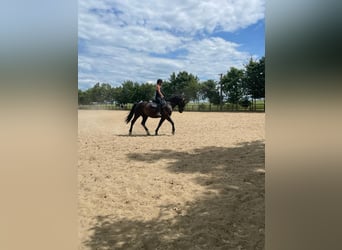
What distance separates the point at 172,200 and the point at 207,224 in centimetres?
85

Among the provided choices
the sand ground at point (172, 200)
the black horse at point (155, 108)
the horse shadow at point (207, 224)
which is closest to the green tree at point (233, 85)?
the black horse at point (155, 108)

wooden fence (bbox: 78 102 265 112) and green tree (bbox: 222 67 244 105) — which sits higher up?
green tree (bbox: 222 67 244 105)

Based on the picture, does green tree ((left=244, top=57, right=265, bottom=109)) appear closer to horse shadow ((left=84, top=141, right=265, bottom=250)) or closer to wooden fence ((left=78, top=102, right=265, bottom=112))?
wooden fence ((left=78, top=102, right=265, bottom=112))

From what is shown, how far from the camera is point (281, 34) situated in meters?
1.07

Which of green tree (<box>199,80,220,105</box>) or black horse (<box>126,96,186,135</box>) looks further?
green tree (<box>199,80,220,105</box>)

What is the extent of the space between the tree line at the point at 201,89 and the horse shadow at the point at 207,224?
21.0 meters

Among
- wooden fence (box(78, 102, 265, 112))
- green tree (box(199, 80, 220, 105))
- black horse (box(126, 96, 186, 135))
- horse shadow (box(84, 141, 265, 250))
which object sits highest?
green tree (box(199, 80, 220, 105))

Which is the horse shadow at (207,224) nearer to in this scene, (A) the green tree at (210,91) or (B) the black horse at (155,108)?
(B) the black horse at (155,108)

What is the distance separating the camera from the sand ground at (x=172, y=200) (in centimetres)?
310

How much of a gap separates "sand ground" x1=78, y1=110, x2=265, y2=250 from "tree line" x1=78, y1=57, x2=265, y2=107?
19.1 meters

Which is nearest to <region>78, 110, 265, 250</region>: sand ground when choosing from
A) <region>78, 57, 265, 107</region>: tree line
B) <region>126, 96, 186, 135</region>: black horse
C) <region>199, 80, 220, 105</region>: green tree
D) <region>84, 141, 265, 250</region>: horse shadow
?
<region>84, 141, 265, 250</region>: horse shadow

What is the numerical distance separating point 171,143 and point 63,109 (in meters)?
7.86

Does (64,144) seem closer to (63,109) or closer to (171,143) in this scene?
(63,109)

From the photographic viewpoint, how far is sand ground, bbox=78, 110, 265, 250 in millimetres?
3102
